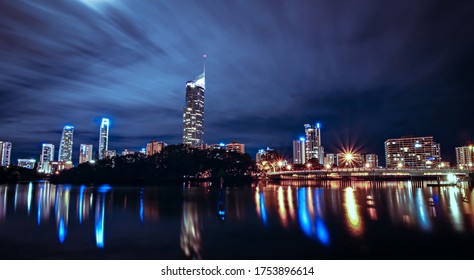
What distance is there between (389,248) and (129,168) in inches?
2756

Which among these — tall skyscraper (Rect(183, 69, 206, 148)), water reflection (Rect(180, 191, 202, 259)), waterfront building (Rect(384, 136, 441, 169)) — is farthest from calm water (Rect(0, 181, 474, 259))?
tall skyscraper (Rect(183, 69, 206, 148))

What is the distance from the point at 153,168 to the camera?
69.3 m

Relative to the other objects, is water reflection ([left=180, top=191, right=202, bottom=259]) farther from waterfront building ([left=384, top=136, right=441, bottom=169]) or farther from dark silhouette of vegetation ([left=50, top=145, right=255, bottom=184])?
waterfront building ([left=384, top=136, right=441, bottom=169])

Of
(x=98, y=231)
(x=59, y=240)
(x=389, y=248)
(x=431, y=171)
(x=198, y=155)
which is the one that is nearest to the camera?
(x=389, y=248)

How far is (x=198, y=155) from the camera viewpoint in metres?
75.3

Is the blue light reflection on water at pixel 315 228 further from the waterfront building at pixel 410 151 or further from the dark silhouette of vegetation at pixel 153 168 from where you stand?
the waterfront building at pixel 410 151

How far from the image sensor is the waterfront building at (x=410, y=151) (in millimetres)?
129250

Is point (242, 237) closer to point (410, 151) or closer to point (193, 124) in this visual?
point (410, 151)

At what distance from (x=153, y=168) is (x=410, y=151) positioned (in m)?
128

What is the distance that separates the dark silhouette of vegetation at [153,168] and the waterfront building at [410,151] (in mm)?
92727

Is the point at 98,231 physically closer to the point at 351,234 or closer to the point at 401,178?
the point at 351,234

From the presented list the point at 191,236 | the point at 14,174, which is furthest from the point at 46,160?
the point at 191,236

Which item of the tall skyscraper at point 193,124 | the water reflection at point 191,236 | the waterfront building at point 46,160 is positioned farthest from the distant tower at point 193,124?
the water reflection at point 191,236
